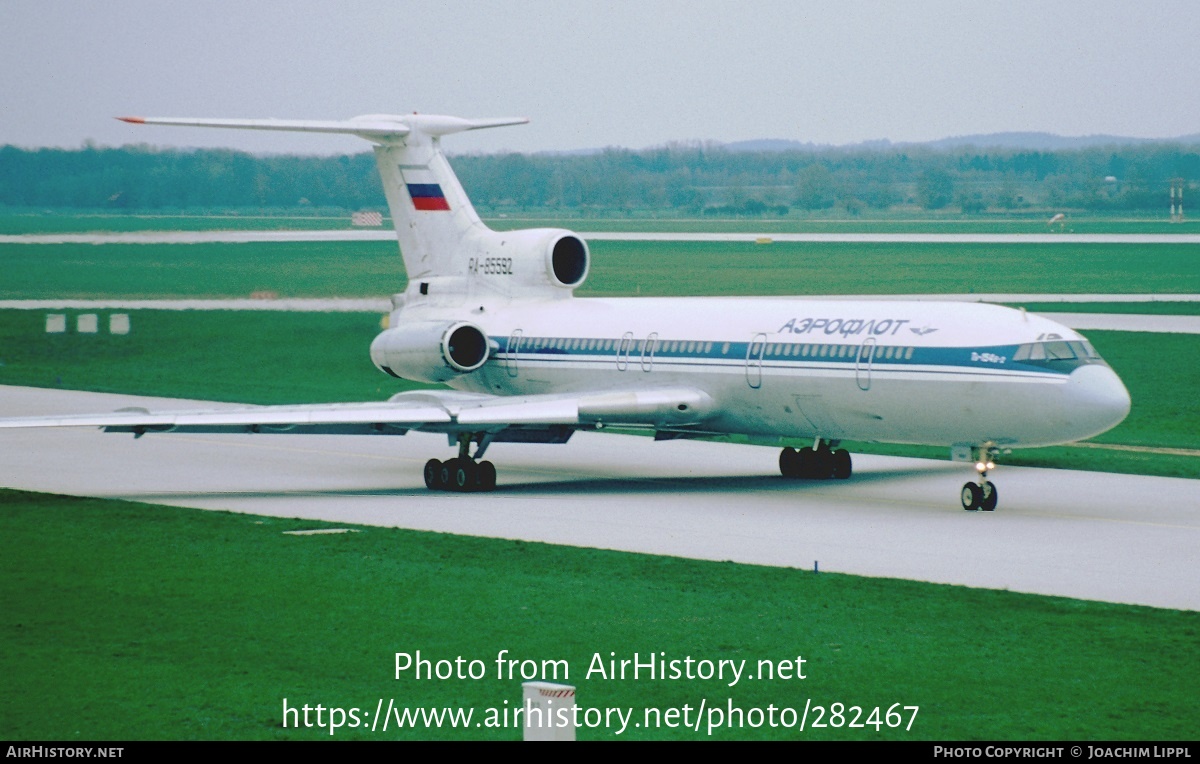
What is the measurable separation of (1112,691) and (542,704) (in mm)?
6425

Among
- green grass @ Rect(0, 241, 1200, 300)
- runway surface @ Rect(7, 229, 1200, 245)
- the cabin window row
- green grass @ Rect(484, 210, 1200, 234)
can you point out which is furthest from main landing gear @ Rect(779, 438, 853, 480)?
green grass @ Rect(484, 210, 1200, 234)

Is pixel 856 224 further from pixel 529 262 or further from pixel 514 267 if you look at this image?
pixel 529 262

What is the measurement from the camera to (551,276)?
110 feet

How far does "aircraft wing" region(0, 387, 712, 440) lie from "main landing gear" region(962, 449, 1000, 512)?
4944 mm

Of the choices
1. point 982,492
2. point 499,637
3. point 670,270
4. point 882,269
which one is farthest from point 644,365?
point 882,269

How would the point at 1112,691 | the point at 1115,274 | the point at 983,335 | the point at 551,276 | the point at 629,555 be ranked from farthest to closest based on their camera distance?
the point at 1115,274, the point at 551,276, the point at 983,335, the point at 629,555, the point at 1112,691

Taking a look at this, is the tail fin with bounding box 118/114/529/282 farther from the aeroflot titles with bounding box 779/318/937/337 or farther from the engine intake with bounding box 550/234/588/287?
the aeroflot titles with bounding box 779/318/937/337

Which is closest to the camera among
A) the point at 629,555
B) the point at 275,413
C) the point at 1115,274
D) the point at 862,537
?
the point at 629,555

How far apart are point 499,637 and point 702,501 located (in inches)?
431

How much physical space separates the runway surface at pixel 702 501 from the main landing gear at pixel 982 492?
189mm

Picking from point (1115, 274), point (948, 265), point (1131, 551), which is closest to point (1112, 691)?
point (1131, 551)

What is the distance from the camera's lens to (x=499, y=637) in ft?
58.1

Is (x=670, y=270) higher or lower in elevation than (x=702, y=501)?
higher
